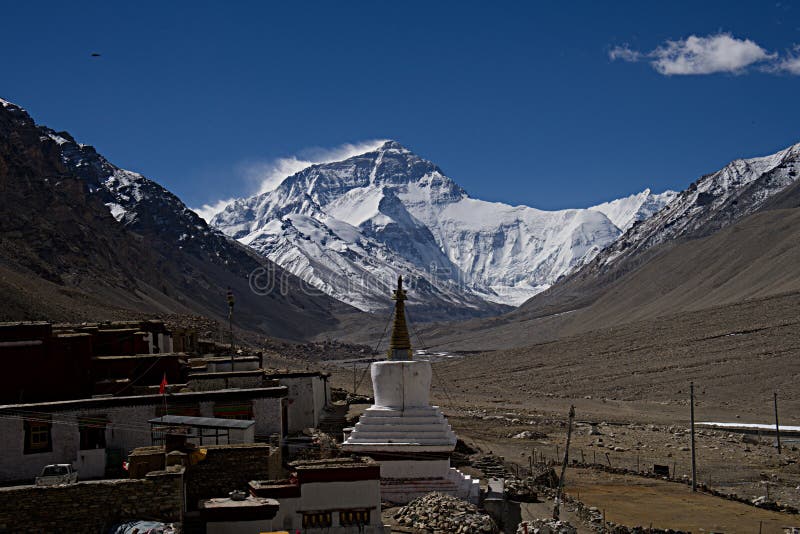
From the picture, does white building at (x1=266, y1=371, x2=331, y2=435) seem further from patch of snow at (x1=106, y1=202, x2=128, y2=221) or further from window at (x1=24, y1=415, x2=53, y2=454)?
patch of snow at (x1=106, y1=202, x2=128, y2=221)

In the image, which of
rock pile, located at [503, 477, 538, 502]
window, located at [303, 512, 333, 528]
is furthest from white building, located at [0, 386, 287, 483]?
rock pile, located at [503, 477, 538, 502]

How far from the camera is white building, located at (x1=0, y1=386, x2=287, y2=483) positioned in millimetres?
15398

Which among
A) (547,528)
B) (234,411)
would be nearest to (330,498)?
(234,411)

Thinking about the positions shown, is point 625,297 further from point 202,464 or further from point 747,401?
point 202,464

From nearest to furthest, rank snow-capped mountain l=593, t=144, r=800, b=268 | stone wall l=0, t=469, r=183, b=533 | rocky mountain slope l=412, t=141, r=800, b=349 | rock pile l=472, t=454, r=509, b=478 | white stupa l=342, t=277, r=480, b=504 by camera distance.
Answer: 1. stone wall l=0, t=469, r=183, b=533
2. white stupa l=342, t=277, r=480, b=504
3. rock pile l=472, t=454, r=509, b=478
4. rocky mountain slope l=412, t=141, r=800, b=349
5. snow-capped mountain l=593, t=144, r=800, b=268

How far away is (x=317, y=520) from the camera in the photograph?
1487 centimetres

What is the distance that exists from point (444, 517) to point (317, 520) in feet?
9.76

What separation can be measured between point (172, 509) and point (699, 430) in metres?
39.6

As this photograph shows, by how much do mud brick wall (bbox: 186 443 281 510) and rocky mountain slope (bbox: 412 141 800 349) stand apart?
288 ft

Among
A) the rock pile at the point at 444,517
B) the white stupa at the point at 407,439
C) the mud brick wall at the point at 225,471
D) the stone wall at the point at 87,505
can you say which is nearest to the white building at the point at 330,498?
the mud brick wall at the point at 225,471

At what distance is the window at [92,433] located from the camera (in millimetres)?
15719

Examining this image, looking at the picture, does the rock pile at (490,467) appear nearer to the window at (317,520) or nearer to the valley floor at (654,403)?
the valley floor at (654,403)

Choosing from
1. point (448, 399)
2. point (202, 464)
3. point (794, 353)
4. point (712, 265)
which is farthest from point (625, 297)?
point (202, 464)

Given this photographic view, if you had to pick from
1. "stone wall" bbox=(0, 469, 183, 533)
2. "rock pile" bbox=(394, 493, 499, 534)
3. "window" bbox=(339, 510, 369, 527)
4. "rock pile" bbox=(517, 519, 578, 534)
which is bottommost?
"rock pile" bbox=(517, 519, 578, 534)
